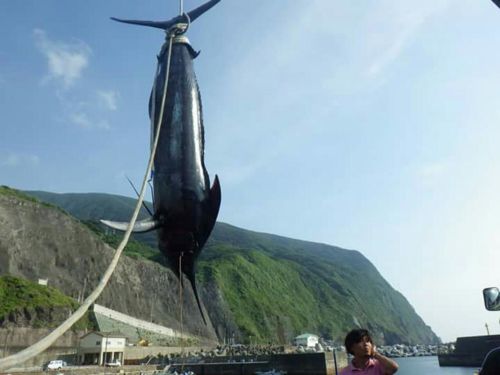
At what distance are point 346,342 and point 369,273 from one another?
172 metres

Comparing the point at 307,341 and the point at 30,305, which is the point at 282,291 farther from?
the point at 30,305

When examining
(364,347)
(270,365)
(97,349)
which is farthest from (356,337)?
(270,365)

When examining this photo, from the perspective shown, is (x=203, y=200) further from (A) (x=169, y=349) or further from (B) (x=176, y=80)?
(A) (x=169, y=349)

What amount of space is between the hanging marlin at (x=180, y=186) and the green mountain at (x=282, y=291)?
63.7 meters

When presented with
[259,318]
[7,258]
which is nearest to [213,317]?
[259,318]

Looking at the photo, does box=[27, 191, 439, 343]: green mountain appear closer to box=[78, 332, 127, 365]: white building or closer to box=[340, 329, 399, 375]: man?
box=[78, 332, 127, 365]: white building

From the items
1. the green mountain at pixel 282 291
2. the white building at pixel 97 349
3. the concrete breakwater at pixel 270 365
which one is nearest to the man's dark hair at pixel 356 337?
the concrete breakwater at pixel 270 365

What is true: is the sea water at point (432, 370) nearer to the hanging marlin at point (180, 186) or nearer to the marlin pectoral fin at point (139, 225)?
the hanging marlin at point (180, 186)

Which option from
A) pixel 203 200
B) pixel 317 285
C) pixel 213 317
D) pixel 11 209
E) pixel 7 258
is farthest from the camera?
pixel 317 285

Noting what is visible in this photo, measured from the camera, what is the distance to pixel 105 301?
145 feet

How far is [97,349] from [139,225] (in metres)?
30.3

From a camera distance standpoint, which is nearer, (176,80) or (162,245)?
(162,245)

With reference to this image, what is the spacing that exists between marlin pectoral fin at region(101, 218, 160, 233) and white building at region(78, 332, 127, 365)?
29.9 m

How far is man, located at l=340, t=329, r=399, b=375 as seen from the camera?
2123 millimetres
